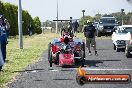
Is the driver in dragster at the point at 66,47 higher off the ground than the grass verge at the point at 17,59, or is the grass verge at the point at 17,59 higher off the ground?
the driver in dragster at the point at 66,47

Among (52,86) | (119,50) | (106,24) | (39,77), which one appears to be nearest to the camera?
(52,86)

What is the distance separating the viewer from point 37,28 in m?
70.2

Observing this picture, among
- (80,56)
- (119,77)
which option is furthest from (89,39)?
(119,77)

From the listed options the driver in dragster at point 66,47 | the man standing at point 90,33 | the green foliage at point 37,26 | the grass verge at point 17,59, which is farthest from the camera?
the green foliage at point 37,26

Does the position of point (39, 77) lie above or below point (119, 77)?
below

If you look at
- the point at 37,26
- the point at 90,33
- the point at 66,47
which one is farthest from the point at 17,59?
the point at 37,26

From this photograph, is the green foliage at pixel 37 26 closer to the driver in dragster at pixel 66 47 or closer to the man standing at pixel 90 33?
the man standing at pixel 90 33

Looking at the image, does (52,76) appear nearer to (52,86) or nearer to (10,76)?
(10,76)

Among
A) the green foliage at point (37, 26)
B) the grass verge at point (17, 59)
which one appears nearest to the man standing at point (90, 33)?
the grass verge at point (17, 59)

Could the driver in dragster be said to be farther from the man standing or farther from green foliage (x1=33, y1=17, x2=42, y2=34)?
green foliage (x1=33, y1=17, x2=42, y2=34)

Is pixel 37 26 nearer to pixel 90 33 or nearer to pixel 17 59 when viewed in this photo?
pixel 90 33

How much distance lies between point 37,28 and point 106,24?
2791 cm

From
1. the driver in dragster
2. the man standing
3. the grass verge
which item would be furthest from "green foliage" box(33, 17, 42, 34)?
the driver in dragster

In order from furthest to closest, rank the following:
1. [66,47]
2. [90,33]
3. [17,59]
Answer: [90,33], [17,59], [66,47]
